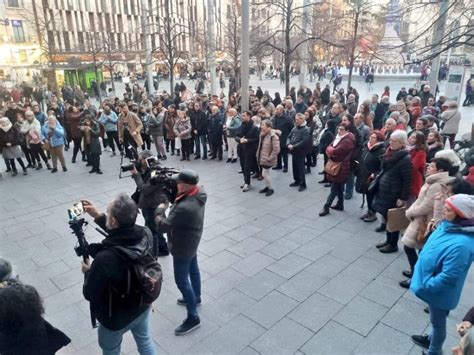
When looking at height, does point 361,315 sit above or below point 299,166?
below

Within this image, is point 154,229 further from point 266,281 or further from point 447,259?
point 447,259

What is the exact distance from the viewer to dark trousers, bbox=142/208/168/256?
543 cm

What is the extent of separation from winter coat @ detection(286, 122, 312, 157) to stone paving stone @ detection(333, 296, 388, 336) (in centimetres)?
432

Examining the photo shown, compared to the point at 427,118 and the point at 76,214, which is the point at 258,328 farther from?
the point at 427,118

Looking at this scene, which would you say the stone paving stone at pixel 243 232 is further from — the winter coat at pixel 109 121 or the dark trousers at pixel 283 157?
the winter coat at pixel 109 121

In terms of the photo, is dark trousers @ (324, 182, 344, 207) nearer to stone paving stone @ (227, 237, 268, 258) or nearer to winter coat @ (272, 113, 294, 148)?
stone paving stone @ (227, 237, 268, 258)

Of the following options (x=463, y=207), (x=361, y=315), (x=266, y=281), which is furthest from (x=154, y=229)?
(x=463, y=207)

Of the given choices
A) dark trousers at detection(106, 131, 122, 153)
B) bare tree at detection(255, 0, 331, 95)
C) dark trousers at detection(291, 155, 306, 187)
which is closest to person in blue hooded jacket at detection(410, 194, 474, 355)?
dark trousers at detection(291, 155, 306, 187)

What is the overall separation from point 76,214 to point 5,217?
18.0ft

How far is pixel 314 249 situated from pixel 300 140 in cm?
318

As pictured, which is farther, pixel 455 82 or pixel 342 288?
pixel 455 82

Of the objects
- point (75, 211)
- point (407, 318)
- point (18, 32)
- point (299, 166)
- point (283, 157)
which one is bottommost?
point (407, 318)

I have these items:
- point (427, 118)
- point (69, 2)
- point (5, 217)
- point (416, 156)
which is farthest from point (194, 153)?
point (69, 2)

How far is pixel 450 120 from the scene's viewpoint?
1052 cm
